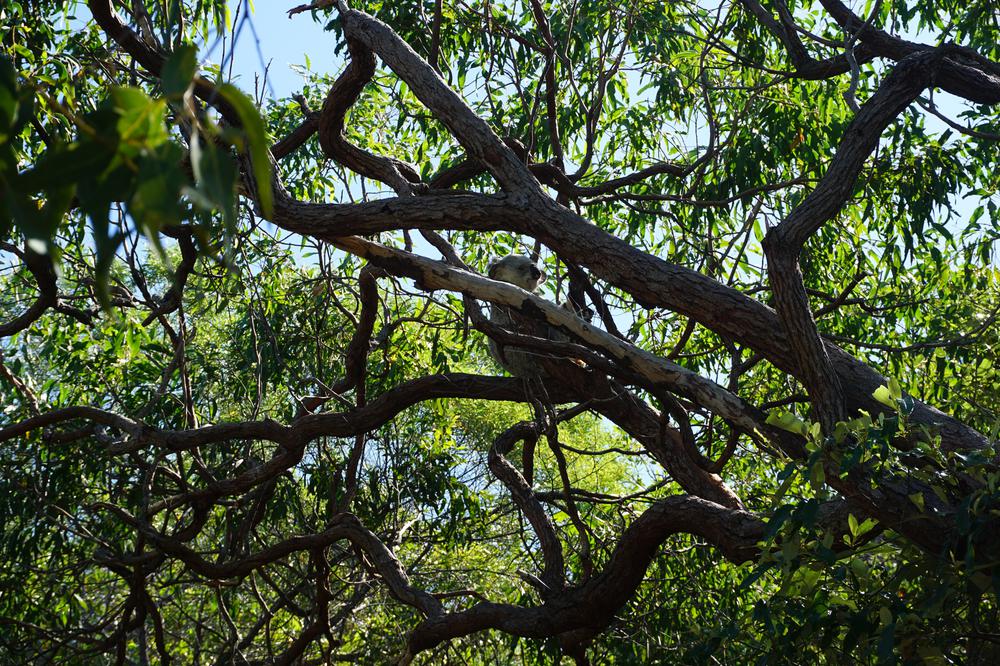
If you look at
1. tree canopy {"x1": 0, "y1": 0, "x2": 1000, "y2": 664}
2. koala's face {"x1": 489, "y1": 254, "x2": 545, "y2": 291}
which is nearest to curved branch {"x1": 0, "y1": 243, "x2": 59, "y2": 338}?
tree canopy {"x1": 0, "y1": 0, "x2": 1000, "y2": 664}

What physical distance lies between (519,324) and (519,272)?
988 millimetres

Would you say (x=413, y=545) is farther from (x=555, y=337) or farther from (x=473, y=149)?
(x=473, y=149)

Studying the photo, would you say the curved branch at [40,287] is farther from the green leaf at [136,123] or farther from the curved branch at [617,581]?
the green leaf at [136,123]

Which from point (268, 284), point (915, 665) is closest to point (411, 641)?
point (915, 665)

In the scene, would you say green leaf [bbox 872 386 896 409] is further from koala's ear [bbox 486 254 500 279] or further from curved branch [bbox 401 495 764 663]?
koala's ear [bbox 486 254 500 279]

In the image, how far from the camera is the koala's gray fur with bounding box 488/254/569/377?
4137 mm

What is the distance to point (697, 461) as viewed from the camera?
327cm

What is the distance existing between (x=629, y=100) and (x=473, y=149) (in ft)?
7.47

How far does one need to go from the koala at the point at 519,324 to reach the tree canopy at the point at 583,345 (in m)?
0.05

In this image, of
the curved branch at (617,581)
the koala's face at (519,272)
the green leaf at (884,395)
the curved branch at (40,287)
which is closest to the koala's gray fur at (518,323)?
the koala's face at (519,272)

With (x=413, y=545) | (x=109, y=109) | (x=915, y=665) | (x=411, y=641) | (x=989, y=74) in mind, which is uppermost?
(x=413, y=545)

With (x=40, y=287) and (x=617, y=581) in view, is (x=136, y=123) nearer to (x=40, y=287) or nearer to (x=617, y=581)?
(x=617, y=581)

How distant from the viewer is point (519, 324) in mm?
4328

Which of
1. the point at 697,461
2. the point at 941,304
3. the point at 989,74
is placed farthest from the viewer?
the point at 941,304
